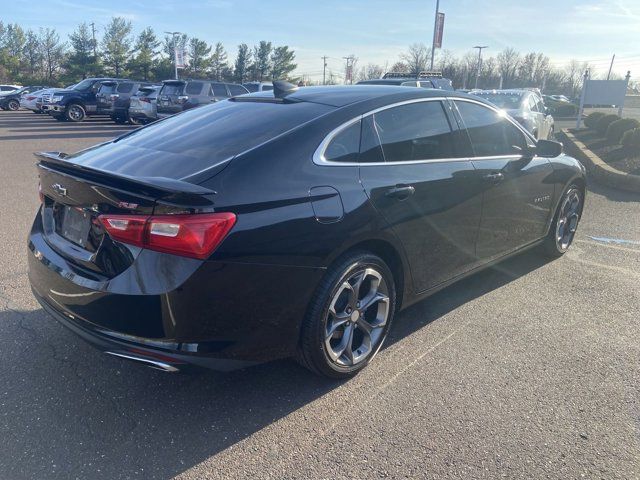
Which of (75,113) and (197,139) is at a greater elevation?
(197,139)

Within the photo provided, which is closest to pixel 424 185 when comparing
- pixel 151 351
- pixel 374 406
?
pixel 374 406

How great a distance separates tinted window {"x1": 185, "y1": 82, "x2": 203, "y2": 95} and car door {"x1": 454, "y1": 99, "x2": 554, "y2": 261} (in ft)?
46.4

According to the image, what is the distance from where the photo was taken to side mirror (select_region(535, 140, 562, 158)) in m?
4.67

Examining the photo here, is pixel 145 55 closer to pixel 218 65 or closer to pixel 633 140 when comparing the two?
pixel 218 65

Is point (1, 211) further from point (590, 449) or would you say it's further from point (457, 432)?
point (590, 449)

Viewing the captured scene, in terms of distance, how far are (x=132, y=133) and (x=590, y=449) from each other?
342 cm

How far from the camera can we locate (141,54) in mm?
63156

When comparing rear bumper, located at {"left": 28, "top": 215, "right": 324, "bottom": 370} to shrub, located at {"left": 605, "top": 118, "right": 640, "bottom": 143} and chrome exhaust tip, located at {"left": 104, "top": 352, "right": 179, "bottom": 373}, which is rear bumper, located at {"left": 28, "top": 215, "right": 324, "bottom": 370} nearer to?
chrome exhaust tip, located at {"left": 104, "top": 352, "right": 179, "bottom": 373}

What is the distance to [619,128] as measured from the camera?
44.5ft

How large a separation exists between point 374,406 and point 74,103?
905 inches

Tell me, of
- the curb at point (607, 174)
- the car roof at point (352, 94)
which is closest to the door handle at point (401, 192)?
the car roof at point (352, 94)

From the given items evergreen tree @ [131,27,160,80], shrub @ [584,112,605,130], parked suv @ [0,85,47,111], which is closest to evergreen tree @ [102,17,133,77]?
evergreen tree @ [131,27,160,80]

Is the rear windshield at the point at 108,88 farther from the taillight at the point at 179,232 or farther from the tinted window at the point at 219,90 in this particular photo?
the taillight at the point at 179,232

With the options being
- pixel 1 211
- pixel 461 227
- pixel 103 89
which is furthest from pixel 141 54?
pixel 461 227
